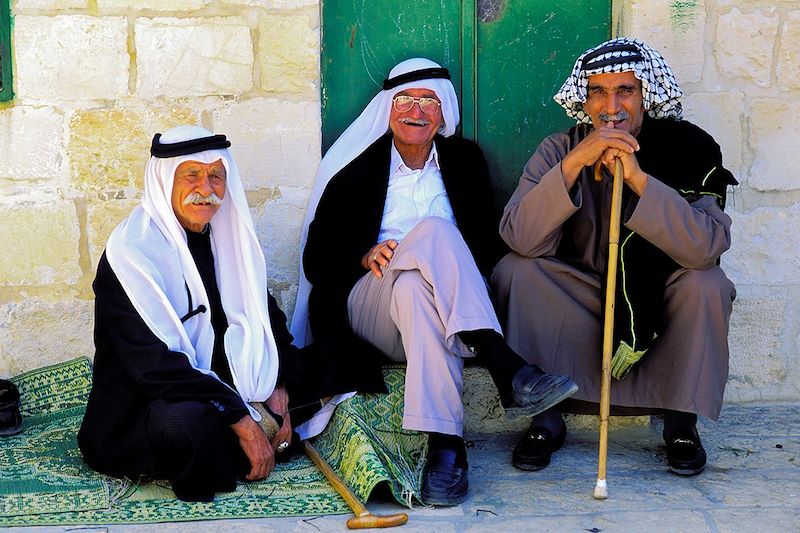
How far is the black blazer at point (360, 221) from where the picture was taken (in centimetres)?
450

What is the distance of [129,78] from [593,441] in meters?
2.39

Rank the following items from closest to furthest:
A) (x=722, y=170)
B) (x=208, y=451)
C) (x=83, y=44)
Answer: (x=208, y=451)
(x=722, y=170)
(x=83, y=44)

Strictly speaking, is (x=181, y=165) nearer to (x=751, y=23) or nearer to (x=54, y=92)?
(x=54, y=92)

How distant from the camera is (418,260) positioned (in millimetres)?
3930

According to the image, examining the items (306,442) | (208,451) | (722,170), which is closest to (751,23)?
(722,170)

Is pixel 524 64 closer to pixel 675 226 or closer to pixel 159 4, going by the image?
pixel 675 226

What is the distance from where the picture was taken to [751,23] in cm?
481

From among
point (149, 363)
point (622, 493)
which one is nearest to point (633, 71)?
point (622, 493)

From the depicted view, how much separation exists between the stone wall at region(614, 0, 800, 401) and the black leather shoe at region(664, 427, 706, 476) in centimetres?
88

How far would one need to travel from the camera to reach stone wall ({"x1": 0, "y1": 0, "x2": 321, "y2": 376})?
183 inches

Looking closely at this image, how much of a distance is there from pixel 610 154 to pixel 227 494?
1.74 m

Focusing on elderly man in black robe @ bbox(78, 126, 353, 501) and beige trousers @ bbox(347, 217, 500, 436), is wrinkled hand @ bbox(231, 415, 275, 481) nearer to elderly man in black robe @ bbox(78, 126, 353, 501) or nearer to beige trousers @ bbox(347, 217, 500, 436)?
elderly man in black robe @ bbox(78, 126, 353, 501)

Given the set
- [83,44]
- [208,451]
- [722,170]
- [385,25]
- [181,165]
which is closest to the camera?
[208,451]

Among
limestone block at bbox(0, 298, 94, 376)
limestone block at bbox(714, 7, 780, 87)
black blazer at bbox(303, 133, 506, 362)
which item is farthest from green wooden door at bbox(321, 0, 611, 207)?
limestone block at bbox(0, 298, 94, 376)
